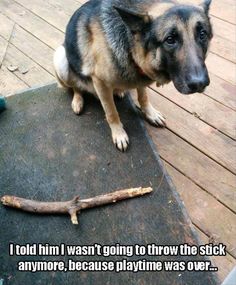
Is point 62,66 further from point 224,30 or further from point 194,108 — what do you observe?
point 224,30

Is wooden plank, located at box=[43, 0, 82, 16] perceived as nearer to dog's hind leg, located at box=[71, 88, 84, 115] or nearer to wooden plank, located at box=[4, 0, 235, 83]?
wooden plank, located at box=[4, 0, 235, 83]

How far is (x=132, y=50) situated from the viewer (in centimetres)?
180

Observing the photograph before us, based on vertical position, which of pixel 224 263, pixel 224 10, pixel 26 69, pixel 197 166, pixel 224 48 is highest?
pixel 224 10

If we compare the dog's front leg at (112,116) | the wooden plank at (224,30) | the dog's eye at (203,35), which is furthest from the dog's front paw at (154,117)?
the wooden plank at (224,30)

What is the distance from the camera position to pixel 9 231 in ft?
6.06

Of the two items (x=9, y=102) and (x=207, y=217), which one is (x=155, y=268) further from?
(x=9, y=102)

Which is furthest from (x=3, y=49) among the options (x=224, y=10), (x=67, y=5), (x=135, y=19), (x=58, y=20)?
(x=224, y=10)

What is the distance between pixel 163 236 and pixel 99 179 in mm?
496

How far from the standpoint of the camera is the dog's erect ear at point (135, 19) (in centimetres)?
159

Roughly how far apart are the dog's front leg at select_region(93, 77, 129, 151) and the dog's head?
1.53 ft

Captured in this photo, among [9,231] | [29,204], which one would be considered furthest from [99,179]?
[9,231]

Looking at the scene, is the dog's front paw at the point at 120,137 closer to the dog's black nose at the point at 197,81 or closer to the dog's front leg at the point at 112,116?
the dog's front leg at the point at 112,116

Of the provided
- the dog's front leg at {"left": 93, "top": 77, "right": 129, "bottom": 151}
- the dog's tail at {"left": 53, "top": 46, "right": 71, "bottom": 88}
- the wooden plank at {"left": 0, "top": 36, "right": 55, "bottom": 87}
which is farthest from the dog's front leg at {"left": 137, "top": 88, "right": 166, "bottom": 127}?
the wooden plank at {"left": 0, "top": 36, "right": 55, "bottom": 87}

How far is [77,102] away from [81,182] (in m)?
0.63
